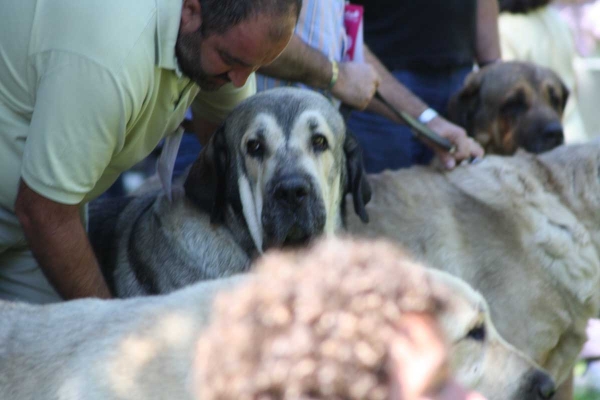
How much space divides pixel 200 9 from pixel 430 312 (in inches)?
75.0

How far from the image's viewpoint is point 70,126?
9.50 feet

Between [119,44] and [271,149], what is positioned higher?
[119,44]

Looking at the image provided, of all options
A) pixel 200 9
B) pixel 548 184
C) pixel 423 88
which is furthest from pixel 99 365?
pixel 423 88

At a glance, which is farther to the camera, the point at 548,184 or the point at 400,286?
the point at 548,184

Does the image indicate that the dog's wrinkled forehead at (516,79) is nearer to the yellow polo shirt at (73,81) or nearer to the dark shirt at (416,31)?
the dark shirt at (416,31)

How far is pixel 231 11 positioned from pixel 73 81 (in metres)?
0.62

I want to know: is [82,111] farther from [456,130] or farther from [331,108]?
[456,130]

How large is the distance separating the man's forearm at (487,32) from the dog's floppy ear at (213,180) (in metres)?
2.55

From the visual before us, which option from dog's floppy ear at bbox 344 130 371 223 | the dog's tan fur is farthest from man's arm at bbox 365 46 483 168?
the dog's tan fur

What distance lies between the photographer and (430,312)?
1.58m

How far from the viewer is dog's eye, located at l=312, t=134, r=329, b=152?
11.8 ft

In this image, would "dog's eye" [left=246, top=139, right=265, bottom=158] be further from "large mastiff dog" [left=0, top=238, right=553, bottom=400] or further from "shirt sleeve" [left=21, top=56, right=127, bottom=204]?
"large mastiff dog" [left=0, top=238, right=553, bottom=400]

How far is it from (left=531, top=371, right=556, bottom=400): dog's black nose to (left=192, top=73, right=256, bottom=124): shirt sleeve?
189 centimetres

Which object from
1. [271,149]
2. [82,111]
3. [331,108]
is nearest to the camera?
[82,111]
